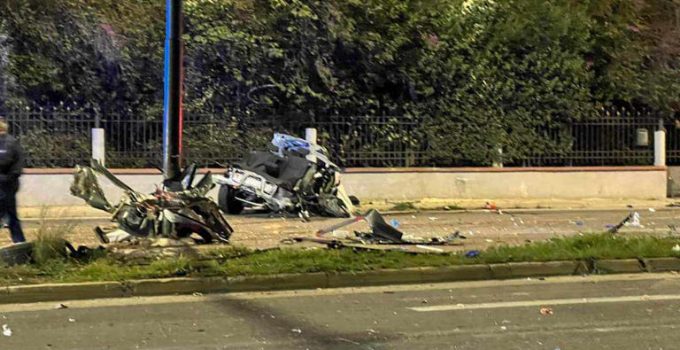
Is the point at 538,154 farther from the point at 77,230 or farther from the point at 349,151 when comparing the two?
the point at 77,230

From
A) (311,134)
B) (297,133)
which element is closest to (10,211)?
(311,134)

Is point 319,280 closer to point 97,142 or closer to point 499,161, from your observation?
point 97,142

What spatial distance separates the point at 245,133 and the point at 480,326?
41.2 feet

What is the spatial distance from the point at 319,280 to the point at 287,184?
5.74 metres

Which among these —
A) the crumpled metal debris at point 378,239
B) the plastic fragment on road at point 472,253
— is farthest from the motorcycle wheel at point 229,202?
the plastic fragment on road at point 472,253

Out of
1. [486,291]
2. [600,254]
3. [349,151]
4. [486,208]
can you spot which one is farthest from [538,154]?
[486,291]

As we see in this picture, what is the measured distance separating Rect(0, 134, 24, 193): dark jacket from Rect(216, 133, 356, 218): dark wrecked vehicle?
16.6 feet

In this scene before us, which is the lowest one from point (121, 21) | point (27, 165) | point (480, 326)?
point (480, 326)

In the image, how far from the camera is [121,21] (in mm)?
18625

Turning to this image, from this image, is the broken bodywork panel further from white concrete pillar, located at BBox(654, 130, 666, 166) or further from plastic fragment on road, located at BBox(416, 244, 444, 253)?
white concrete pillar, located at BBox(654, 130, 666, 166)

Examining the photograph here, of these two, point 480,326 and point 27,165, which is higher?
point 27,165

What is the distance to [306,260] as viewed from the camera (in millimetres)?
8203

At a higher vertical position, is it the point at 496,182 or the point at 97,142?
the point at 97,142

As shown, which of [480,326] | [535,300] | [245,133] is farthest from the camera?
[245,133]
